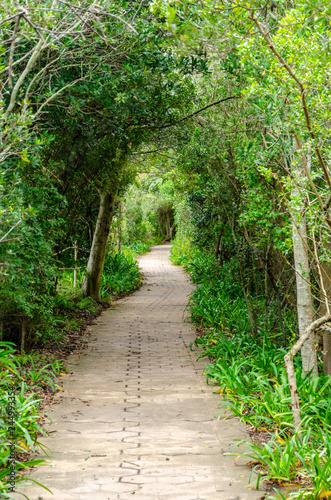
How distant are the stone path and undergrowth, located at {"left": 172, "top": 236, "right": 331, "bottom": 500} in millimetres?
193

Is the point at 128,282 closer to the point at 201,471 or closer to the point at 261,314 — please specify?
the point at 261,314

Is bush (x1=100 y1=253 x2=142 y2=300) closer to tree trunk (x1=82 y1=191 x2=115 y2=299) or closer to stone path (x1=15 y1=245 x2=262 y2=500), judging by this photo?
tree trunk (x1=82 y1=191 x2=115 y2=299)

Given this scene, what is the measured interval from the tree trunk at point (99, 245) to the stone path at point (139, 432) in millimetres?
3716

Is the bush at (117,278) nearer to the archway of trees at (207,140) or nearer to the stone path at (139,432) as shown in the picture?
the archway of trees at (207,140)

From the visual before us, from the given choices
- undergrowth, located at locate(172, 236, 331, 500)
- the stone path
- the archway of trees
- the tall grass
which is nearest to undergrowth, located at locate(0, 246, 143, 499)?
the tall grass

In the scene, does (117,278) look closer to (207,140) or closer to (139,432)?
(207,140)

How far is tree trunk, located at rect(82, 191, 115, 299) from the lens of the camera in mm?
11602

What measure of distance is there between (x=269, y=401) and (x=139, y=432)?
1315mm

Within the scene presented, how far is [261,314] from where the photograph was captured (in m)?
8.09

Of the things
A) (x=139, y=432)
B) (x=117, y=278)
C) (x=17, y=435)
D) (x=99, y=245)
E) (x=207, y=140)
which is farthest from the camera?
(x=117, y=278)

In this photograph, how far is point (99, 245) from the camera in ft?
38.3

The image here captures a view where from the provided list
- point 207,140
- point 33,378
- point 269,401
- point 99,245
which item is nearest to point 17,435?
point 33,378

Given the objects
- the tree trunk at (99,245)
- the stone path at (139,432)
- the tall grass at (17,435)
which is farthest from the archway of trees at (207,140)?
the tall grass at (17,435)

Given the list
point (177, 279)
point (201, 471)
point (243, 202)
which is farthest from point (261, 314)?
point (177, 279)
